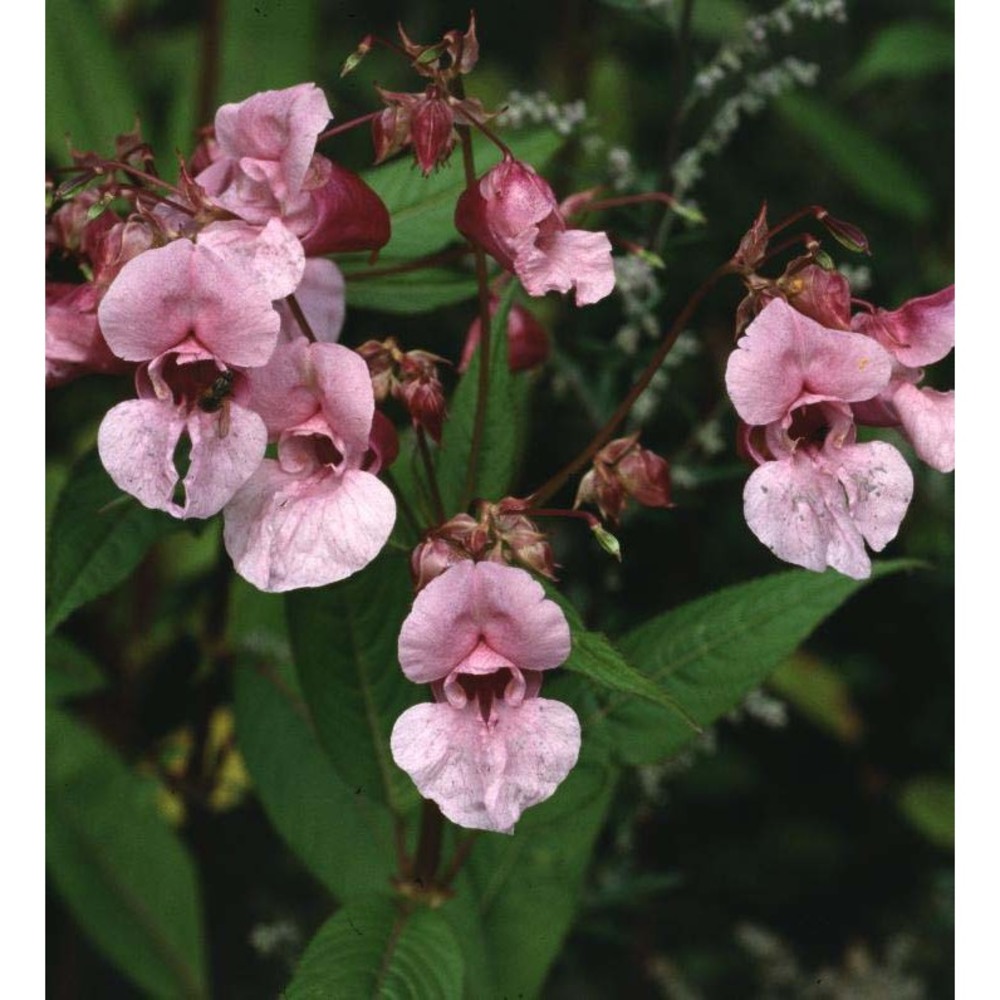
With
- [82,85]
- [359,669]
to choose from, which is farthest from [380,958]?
[82,85]

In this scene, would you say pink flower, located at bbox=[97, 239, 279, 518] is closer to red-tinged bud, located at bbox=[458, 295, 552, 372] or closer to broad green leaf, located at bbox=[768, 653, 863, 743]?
red-tinged bud, located at bbox=[458, 295, 552, 372]

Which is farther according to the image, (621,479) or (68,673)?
(68,673)

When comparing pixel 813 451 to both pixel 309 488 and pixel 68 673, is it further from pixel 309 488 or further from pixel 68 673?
pixel 68 673

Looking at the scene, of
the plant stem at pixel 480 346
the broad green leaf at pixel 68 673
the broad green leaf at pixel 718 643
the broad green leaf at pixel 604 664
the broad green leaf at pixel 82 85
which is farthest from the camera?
the broad green leaf at pixel 82 85

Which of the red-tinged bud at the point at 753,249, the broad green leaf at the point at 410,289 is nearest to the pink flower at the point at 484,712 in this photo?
the red-tinged bud at the point at 753,249

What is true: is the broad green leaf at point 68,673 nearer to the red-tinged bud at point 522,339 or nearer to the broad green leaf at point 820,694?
the red-tinged bud at point 522,339

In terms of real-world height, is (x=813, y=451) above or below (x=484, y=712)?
above

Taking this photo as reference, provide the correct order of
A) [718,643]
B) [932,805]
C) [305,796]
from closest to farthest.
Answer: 1. [718,643]
2. [305,796]
3. [932,805]
